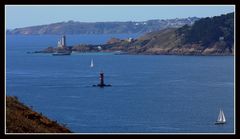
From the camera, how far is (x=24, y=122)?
480 centimetres

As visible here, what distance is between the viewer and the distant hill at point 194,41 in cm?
6053

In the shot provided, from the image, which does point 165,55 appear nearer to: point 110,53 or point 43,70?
point 110,53

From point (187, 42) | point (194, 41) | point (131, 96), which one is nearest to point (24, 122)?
point (131, 96)

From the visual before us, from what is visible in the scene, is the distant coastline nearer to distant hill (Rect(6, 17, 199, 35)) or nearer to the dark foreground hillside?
distant hill (Rect(6, 17, 199, 35))

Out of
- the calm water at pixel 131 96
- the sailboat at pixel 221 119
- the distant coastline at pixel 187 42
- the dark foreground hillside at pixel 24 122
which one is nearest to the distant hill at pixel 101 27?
the distant coastline at pixel 187 42

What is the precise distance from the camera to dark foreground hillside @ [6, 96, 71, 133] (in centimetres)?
459

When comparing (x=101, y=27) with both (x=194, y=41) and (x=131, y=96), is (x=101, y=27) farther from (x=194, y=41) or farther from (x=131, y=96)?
(x=131, y=96)

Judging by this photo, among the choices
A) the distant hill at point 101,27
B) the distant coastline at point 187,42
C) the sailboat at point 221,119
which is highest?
the distant hill at point 101,27

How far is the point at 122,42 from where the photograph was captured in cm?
6969

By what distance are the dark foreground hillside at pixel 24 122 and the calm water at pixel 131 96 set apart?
11521mm

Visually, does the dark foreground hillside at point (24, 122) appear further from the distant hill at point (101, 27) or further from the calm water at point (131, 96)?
the distant hill at point (101, 27)

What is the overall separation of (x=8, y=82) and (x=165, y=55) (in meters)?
30.2

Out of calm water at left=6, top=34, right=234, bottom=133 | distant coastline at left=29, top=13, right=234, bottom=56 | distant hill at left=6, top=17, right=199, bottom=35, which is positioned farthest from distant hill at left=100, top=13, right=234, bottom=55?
distant hill at left=6, top=17, right=199, bottom=35

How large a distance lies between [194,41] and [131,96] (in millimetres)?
37082
